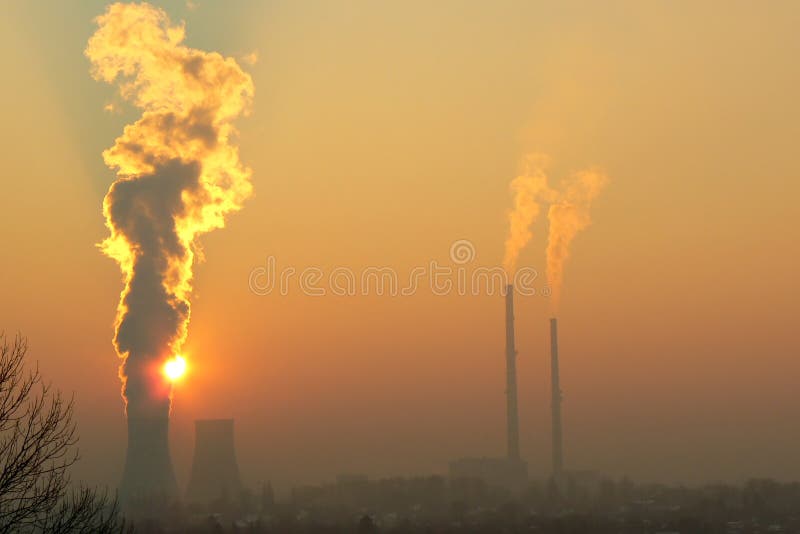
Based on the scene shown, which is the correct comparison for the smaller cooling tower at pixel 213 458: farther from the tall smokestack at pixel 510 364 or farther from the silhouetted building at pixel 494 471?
the silhouetted building at pixel 494 471

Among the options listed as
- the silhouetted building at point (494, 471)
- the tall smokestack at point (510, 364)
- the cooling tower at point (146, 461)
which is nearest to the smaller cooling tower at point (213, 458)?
the cooling tower at point (146, 461)

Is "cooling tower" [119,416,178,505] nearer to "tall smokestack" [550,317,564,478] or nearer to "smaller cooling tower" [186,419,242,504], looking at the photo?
"smaller cooling tower" [186,419,242,504]

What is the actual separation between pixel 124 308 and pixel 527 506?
46.2 meters

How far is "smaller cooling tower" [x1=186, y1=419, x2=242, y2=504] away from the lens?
76.8 meters

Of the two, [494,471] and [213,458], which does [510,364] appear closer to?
[494,471]

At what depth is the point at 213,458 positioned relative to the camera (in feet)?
252

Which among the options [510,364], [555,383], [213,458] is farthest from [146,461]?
[555,383]

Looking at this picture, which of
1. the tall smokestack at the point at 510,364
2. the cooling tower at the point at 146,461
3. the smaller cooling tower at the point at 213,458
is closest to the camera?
the cooling tower at the point at 146,461

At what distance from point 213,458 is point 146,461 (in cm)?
485

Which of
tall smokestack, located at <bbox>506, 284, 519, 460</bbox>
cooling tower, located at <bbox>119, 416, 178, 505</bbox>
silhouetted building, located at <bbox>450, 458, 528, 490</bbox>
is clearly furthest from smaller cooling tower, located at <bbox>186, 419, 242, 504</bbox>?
silhouetted building, located at <bbox>450, 458, 528, 490</bbox>

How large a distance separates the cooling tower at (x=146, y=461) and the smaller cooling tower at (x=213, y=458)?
9.12ft

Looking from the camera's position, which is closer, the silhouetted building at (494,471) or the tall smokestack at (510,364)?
the tall smokestack at (510,364)

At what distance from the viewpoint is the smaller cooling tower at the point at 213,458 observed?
3022 inches

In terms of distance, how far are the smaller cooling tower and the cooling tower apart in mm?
2780
